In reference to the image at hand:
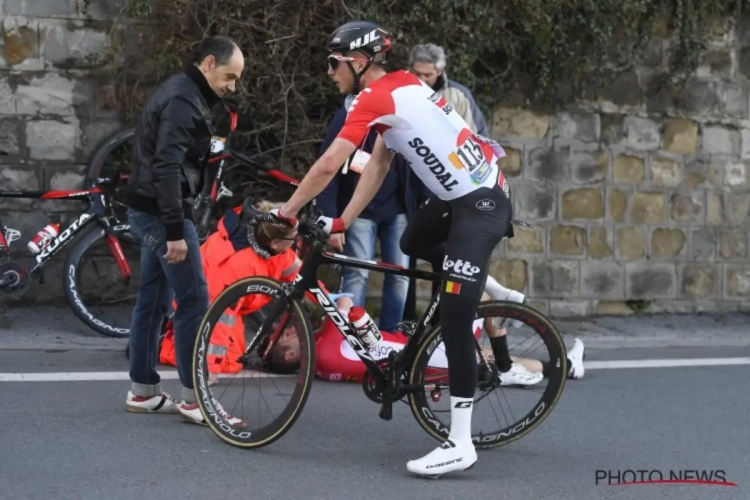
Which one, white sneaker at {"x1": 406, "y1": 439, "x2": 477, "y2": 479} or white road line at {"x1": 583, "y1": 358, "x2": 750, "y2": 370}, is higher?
white sneaker at {"x1": 406, "y1": 439, "x2": 477, "y2": 479}

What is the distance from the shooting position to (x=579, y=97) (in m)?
10.2

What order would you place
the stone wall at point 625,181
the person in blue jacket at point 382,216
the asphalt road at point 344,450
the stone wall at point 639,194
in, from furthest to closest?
the stone wall at point 639,194
the stone wall at point 625,181
the person in blue jacket at point 382,216
the asphalt road at point 344,450

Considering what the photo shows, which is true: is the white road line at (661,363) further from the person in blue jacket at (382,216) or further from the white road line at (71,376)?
the white road line at (71,376)

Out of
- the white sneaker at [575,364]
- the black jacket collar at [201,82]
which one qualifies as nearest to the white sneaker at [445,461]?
the black jacket collar at [201,82]

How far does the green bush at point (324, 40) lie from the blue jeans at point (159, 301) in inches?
133

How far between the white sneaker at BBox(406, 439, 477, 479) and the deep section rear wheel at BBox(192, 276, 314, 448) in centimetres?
61

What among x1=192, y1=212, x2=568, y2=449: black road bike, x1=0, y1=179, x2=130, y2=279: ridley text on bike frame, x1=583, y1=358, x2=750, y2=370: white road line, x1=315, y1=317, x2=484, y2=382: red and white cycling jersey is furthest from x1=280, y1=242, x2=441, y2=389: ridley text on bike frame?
x1=0, y1=179, x2=130, y2=279: ridley text on bike frame

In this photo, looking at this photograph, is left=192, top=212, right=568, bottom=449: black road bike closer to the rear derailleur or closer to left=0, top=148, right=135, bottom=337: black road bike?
the rear derailleur

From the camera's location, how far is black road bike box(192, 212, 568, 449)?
17.7ft

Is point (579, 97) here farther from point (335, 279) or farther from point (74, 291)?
point (74, 291)

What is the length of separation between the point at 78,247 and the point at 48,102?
136 centimetres

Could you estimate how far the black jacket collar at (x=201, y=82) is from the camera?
18.7 ft

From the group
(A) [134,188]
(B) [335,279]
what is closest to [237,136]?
(B) [335,279]
